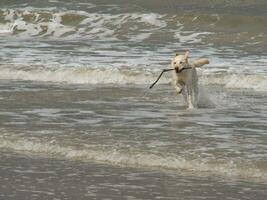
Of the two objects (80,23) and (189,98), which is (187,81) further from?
(80,23)

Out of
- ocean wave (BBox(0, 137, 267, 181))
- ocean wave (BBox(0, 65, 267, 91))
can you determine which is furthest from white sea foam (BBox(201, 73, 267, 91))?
ocean wave (BBox(0, 137, 267, 181))

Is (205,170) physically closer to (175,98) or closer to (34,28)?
(175,98)

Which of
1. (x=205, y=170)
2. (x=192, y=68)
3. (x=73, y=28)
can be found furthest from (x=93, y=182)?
(x=73, y=28)

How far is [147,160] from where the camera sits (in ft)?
29.1

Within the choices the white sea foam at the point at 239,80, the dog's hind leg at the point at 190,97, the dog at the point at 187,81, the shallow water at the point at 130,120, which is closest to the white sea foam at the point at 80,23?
the shallow water at the point at 130,120

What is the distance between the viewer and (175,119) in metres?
11.5

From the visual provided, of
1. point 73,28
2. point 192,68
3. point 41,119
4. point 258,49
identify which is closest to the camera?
point 41,119

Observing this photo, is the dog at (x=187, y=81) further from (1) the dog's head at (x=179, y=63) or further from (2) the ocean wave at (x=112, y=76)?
(2) the ocean wave at (x=112, y=76)

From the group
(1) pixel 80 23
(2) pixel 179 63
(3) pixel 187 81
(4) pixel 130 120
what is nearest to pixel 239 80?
(3) pixel 187 81

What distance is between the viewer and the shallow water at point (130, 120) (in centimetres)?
798

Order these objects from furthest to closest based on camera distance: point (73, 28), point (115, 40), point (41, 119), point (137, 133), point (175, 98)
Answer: point (73, 28) < point (115, 40) < point (175, 98) < point (41, 119) < point (137, 133)

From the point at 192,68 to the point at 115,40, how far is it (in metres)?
13.8

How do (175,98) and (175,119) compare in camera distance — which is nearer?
(175,119)

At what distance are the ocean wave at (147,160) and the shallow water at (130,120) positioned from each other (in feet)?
0.04
